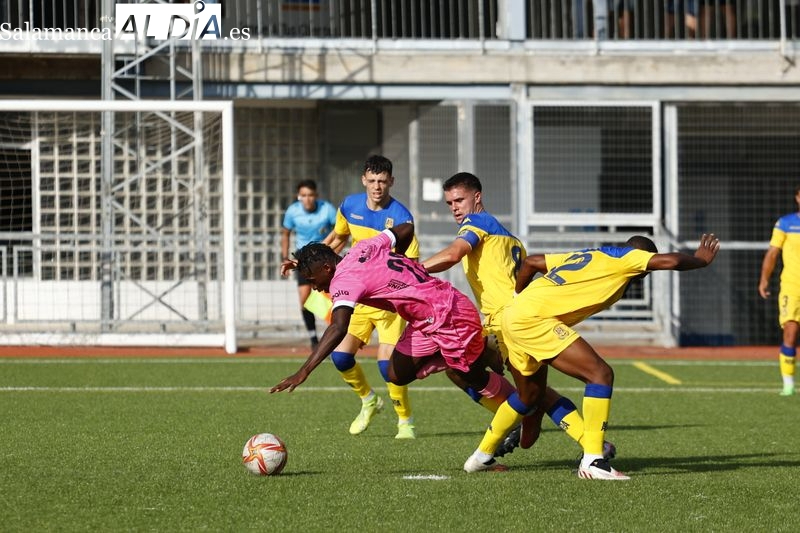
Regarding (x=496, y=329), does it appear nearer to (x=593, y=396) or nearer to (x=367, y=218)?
(x=593, y=396)

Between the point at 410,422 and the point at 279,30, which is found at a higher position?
the point at 279,30

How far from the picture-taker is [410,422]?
9.60 meters

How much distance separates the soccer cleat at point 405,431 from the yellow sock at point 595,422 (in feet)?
7.89

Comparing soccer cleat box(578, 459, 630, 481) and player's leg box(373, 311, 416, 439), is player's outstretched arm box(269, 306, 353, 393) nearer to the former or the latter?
soccer cleat box(578, 459, 630, 481)

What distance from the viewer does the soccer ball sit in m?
7.29

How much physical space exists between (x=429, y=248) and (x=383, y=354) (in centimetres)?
Result: 937

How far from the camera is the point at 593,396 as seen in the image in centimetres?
722

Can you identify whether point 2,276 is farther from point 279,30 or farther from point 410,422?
point 410,422

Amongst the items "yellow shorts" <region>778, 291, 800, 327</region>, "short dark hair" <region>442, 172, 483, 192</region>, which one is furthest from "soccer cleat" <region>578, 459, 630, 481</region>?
"yellow shorts" <region>778, 291, 800, 327</region>

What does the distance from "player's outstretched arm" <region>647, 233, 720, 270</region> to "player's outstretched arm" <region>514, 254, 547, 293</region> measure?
683mm

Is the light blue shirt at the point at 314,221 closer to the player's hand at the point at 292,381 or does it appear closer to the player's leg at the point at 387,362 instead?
the player's leg at the point at 387,362

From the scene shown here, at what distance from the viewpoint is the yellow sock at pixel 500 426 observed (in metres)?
7.50

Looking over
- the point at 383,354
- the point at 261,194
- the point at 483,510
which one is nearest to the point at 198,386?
the point at 383,354

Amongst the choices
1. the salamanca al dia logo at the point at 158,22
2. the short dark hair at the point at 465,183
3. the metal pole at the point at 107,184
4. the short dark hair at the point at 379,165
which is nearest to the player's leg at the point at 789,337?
the short dark hair at the point at 379,165
